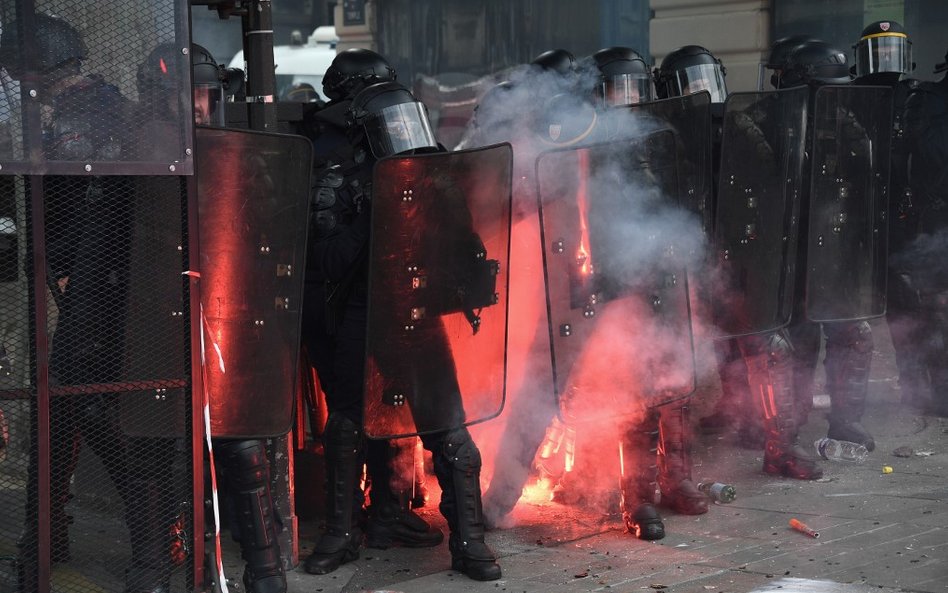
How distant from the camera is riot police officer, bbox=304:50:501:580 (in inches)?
184

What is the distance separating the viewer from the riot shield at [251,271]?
167 inches

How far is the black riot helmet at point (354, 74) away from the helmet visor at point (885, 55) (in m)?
2.49

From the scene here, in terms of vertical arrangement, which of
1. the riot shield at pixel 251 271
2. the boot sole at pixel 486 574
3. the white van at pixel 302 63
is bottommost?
the boot sole at pixel 486 574

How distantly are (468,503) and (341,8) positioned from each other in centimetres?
1138

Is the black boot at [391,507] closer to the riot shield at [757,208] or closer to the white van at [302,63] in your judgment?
the riot shield at [757,208]

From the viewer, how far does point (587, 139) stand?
514cm

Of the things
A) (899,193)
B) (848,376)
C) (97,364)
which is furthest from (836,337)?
(97,364)

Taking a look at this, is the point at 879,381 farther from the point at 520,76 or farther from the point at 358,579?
the point at 358,579

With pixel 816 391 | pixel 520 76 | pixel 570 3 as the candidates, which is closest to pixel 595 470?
pixel 520 76

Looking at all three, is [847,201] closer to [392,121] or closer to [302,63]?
[392,121]

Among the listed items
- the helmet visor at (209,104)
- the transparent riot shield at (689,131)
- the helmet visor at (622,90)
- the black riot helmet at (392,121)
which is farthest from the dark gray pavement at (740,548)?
the helmet visor at (622,90)

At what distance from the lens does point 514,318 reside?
5469 millimetres

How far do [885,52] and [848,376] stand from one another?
1621 mm

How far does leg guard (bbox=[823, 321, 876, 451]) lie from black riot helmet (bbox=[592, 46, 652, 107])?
1420 mm
